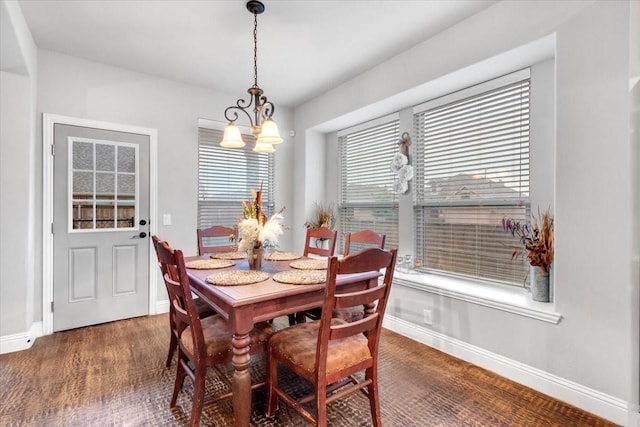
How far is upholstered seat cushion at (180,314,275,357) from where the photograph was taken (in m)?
1.71

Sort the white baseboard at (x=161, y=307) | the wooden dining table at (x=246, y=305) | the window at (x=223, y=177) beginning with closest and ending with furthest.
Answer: the wooden dining table at (x=246, y=305) < the white baseboard at (x=161, y=307) < the window at (x=223, y=177)

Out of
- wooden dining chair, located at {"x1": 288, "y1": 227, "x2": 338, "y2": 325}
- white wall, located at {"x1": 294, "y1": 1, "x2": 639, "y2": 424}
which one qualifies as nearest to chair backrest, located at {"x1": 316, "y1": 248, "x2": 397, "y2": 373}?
wooden dining chair, located at {"x1": 288, "y1": 227, "x2": 338, "y2": 325}

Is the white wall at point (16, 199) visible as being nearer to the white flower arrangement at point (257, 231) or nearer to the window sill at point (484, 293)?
the white flower arrangement at point (257, 231)

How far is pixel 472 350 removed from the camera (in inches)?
96.2

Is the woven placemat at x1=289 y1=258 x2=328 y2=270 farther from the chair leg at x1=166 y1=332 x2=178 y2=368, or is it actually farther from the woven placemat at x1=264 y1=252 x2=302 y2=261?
the chair leg at x1=166 y1=332 x2=178 y2=368

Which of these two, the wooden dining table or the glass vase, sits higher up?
the glass vase

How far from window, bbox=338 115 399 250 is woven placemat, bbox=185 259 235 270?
6.51 feet

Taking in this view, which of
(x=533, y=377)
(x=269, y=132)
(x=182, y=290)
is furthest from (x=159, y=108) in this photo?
(x=533, y=377)

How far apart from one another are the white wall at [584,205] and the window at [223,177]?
2837mm

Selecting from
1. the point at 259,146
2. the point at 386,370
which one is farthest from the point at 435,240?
the point at 259,146

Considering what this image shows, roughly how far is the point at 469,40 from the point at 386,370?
2.61 meters

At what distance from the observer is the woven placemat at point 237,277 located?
177cm

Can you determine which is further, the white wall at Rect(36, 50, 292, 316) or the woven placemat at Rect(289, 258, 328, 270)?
the white wall at Rect(36, 50, 292, 316)

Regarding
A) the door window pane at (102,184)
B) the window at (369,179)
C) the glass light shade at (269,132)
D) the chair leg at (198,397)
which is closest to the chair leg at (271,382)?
the chair leg at (198,397)
